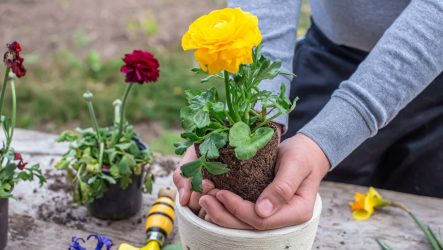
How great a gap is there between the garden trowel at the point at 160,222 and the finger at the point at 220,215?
0.24m

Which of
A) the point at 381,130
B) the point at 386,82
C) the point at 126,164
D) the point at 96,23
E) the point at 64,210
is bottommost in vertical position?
the point at 96,23

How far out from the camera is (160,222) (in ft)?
4.09

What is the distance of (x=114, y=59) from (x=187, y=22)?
60cm

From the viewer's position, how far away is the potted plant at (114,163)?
51.2 inches

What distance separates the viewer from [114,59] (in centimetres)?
313

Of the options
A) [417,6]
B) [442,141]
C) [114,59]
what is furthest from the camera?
[114,59]

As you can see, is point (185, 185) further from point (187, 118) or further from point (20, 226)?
point (20, 226)

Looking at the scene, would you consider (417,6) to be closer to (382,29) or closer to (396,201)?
(382,29)

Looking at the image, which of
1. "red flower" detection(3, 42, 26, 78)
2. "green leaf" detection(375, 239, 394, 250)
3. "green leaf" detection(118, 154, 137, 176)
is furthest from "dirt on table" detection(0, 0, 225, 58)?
"green leaf" detection(375, 239, 394, 250)

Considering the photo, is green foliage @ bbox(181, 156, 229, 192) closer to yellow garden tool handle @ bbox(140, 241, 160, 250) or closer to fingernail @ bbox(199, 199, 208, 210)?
fingernail @ bbox(199, 199, 208, 210)

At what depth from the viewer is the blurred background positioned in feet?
8.88

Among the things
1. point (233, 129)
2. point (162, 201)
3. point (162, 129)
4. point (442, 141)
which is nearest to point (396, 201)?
point (442, 141)

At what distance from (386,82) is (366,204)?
32cm

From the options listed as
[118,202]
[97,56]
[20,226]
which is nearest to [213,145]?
[118,202]
